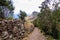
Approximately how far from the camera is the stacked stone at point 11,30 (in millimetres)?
19094

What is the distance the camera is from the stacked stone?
62.6 feet

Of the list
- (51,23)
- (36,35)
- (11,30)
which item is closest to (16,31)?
(11,30)

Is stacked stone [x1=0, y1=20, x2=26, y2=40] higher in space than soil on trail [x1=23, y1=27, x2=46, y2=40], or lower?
higher

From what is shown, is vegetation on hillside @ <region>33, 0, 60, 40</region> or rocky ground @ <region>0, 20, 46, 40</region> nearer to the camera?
rocky ground @ <region>0, 20, 46, 40</region>

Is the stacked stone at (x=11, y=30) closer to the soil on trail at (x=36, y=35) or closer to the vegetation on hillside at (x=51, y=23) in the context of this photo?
the soil on trail at (x=36, y=35)

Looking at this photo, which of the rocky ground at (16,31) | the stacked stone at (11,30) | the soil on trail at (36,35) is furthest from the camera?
the soil on trail at (36,35)

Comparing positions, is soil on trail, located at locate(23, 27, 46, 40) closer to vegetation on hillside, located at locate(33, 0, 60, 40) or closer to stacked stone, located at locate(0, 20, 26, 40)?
stacked stone, located at locate(0, 20, 26, 40)

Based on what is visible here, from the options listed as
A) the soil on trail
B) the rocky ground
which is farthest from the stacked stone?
the soil on trail

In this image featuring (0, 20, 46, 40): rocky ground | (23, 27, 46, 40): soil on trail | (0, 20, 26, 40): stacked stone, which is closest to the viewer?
(0, 20, 26, 40): stacked stone

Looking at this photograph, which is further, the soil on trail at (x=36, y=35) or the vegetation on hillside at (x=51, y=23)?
the vegetation on hillside at (x=51, y=23)

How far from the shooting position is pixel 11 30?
67.2ft

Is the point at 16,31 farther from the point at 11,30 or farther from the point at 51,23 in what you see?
the point at 51,23

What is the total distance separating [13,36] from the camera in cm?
2053

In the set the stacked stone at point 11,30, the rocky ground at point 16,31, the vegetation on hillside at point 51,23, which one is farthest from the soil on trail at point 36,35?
the vegetation on hillside at point 51,23
